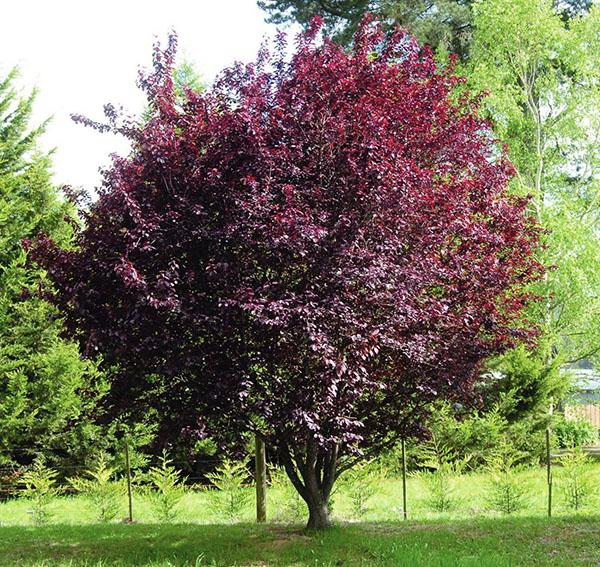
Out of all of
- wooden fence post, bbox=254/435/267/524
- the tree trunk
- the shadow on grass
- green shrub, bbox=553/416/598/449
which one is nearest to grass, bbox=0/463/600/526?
wooden fence post, bbox=254/435/267/524

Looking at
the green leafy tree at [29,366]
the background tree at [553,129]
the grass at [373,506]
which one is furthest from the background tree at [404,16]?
the grass at [373,506]

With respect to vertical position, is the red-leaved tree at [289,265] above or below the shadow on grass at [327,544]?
above

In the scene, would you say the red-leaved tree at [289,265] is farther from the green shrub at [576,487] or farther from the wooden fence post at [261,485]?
the green shrub at [576,487]

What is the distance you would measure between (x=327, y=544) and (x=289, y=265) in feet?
8.38

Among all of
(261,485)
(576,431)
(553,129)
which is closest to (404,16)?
(553,129)

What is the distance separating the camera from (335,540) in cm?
628

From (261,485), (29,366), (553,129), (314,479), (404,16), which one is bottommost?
(261,485)

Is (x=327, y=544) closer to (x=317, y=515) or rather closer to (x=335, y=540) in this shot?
(x=335, y=540)

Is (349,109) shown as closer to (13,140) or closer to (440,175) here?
(440,175)

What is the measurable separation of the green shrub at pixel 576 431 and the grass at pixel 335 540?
20.3 ft

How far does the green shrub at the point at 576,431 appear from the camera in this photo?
14750 millimetres

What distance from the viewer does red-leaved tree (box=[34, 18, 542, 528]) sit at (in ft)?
18.0

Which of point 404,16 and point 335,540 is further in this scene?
point 404,16

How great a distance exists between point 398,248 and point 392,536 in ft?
9.01
